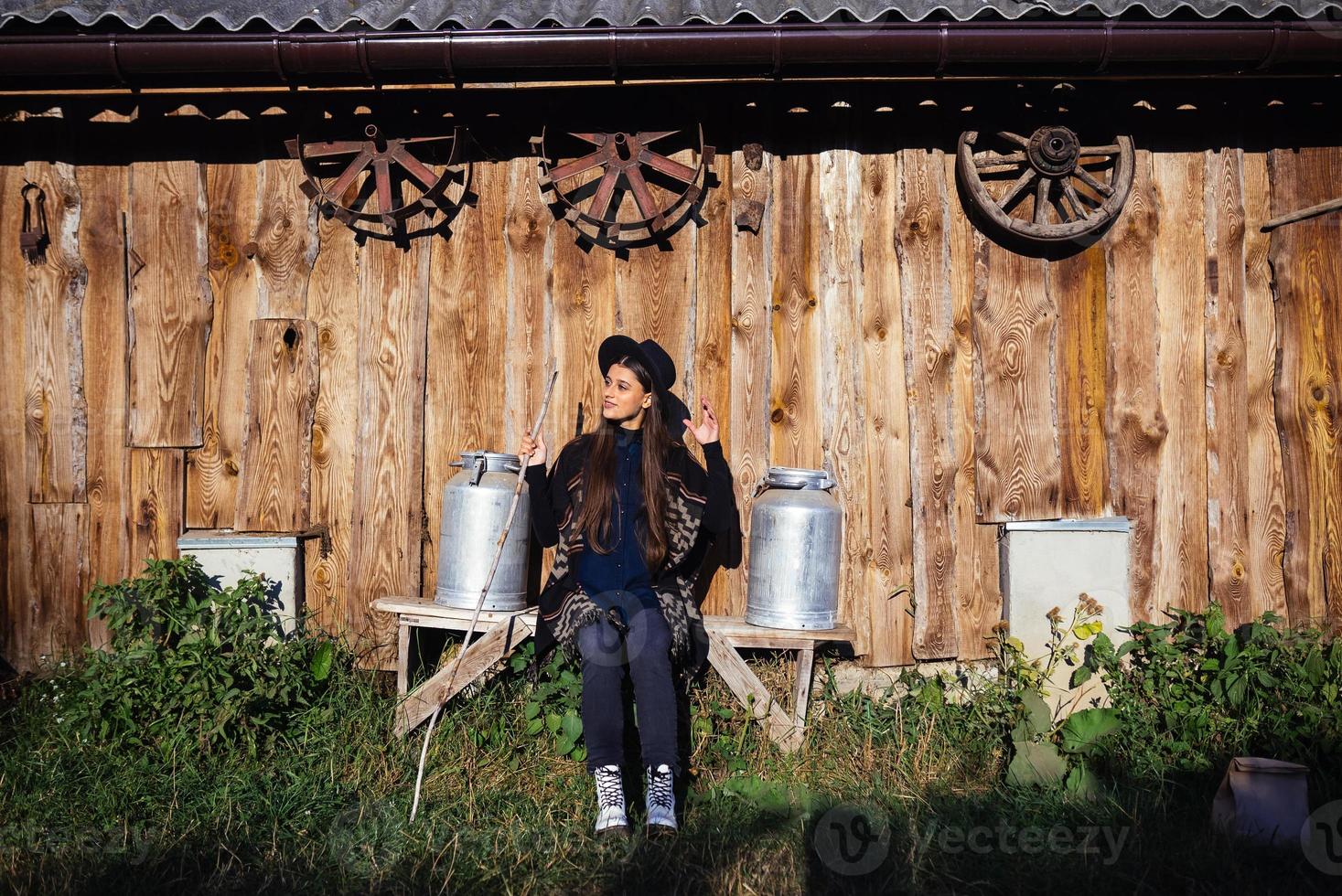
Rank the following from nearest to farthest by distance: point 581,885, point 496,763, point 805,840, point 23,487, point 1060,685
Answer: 1. point 581,885
2. point 805,840
3. point 496,763
4. point 1060,685
5. point 23,487

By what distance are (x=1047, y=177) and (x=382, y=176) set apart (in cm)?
308

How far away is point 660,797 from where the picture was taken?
3453 mm

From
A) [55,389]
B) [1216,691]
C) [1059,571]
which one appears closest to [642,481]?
[1059,571]

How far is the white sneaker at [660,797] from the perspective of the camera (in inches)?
133

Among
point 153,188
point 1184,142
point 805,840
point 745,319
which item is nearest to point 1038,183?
point 1184,142

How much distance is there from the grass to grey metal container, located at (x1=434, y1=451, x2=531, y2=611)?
0.44m

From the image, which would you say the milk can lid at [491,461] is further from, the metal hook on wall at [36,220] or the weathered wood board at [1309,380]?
the weathered wood board at [1309,380]

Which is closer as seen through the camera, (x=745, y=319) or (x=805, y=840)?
(x=805, y=840)

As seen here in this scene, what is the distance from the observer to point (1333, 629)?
4.52m

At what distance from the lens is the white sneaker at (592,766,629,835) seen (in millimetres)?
3361

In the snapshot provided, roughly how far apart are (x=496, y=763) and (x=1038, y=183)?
3.53m

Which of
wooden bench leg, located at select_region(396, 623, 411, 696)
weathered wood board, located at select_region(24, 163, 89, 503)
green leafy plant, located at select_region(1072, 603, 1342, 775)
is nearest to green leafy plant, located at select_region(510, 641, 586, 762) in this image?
wooden bench leg, located at select_region(396, 623, 411, 696)

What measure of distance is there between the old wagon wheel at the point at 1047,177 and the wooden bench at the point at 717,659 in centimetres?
205

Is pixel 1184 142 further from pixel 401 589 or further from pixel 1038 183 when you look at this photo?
pixel 401 589
